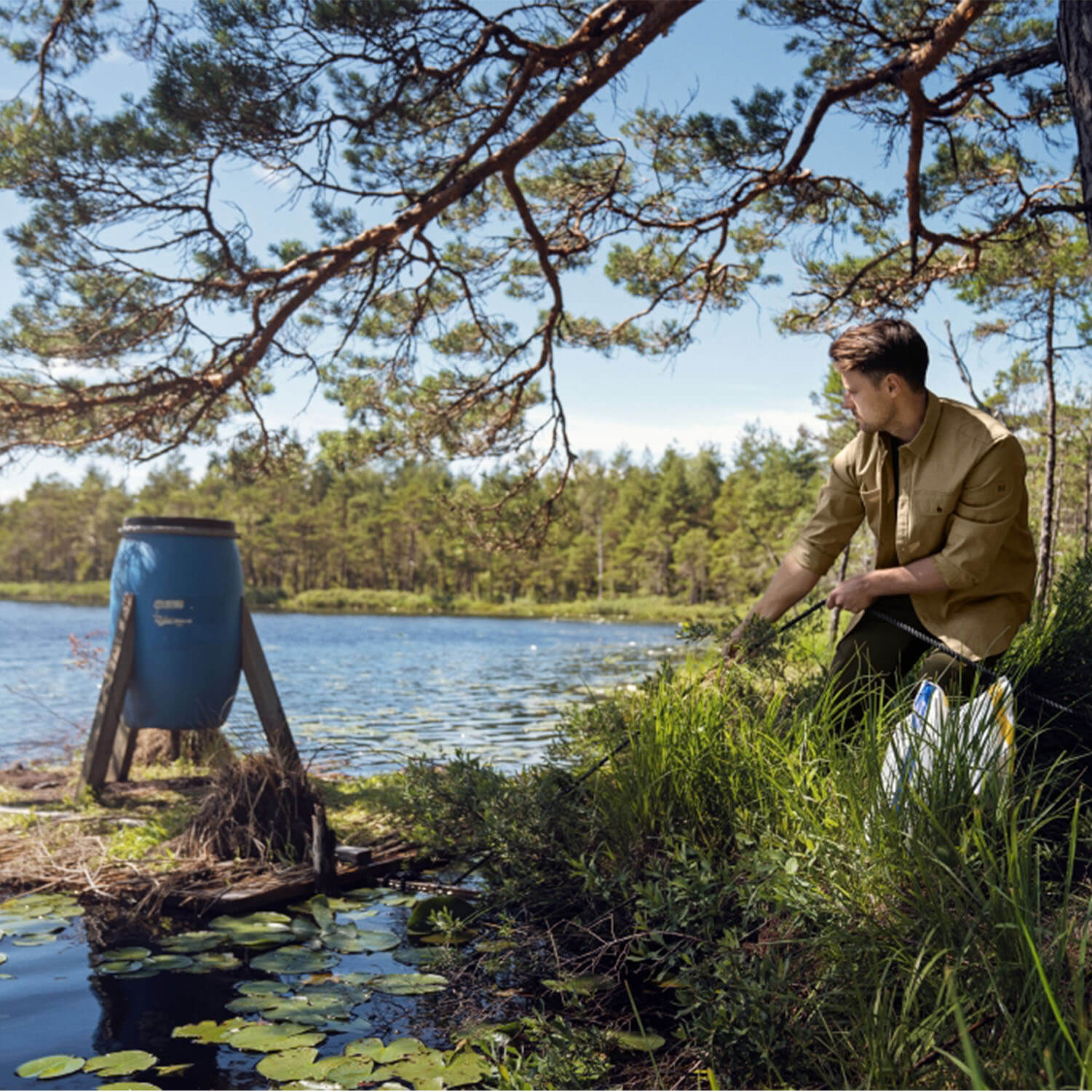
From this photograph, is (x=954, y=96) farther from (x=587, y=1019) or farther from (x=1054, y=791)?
(x=587, y=1019)

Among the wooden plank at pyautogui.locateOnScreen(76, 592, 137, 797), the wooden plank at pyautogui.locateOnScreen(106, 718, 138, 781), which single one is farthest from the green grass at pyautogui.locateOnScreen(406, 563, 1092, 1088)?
the wooden plank at pyautogui.locateOnScreen(106, 718, 138, 781)

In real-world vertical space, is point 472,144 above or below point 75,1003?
above

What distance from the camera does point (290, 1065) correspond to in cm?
199

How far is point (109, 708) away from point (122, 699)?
0.23ft

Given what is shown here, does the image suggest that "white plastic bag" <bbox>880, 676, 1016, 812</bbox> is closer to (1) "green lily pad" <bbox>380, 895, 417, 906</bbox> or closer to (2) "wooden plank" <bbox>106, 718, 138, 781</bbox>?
(1) "green lily pad" <bbox>380, 895, 417, 906</bbox>

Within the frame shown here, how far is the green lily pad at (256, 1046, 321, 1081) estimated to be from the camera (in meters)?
1.94

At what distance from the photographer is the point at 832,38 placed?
17.3 feet

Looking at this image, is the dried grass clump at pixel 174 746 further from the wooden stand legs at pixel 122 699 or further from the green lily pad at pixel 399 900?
the green lily pad at pixel 399 900

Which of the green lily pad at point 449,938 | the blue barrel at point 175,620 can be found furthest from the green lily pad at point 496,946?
the blue barrel at point 175,620

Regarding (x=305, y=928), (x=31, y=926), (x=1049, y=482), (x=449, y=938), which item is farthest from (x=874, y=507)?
(x=1049, y=482)

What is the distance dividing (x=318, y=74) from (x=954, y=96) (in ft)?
10.7

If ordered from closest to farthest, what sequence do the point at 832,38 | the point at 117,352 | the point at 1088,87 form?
the point at 1088,87 → the point at 117,352 → the point at 832,38

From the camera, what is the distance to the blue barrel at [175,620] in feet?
15.7

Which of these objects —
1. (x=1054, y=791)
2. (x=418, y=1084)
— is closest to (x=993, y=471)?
(x=1054, y=791)
